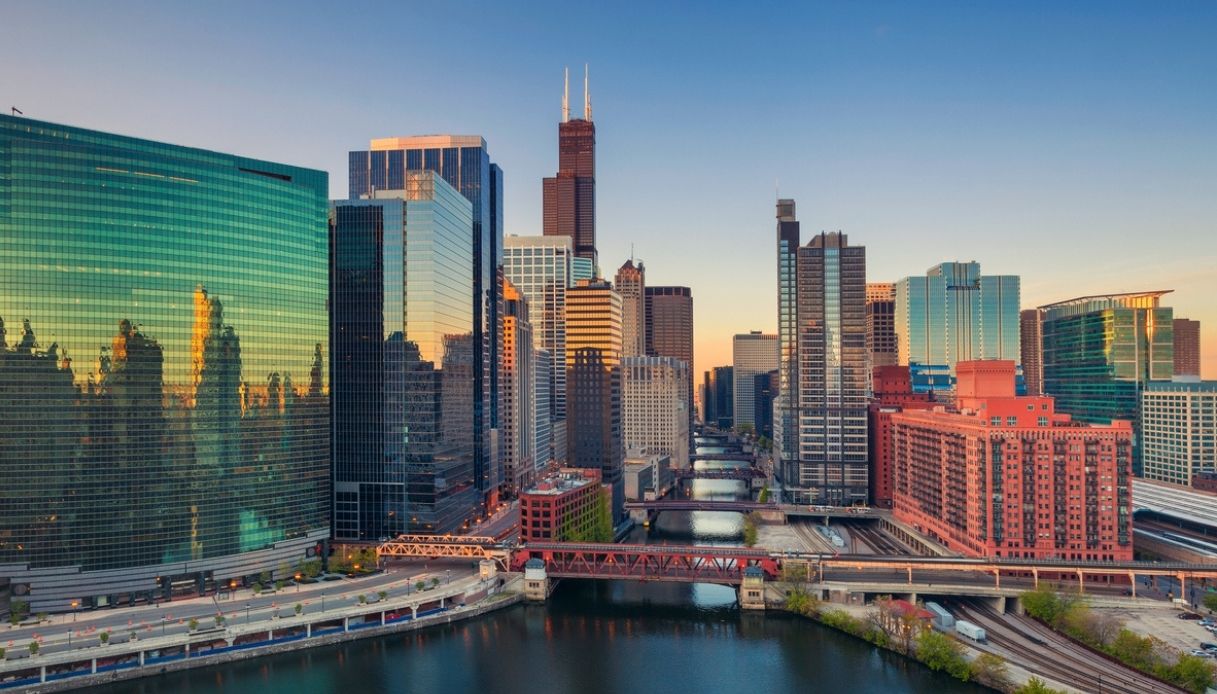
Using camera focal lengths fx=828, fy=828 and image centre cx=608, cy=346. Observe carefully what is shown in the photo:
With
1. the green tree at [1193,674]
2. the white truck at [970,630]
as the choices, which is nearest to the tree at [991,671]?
the white truck at [970,630]

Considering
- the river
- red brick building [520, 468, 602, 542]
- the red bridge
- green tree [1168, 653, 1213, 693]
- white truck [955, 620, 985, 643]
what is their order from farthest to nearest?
red brick building [520, 468, 602, 542] → the red bridge → white truck [955, 620, 985, 643] → the river → green tree [1168, 653, 1213, 693]

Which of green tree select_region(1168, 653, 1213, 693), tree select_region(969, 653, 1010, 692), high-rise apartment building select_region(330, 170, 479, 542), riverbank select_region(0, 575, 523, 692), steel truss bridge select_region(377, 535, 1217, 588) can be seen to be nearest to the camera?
green tree select_region(1168, 653, 1213, 693)

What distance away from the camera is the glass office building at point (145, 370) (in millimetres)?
118750

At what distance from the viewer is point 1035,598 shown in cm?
12138

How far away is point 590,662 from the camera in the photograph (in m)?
110

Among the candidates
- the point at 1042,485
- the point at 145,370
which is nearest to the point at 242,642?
the point at 145,370

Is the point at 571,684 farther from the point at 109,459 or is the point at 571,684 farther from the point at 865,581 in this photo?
the point at 109,459

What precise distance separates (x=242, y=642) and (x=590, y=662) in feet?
Answer: 155

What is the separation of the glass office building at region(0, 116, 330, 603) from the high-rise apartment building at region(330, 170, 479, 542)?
14.3 metres

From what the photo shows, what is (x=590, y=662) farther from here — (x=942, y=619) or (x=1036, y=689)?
(x=1036, y=689)

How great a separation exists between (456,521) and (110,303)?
77.0 metres

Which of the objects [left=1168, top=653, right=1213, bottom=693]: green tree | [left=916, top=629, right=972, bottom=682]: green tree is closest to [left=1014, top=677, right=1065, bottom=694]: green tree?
[left=916, top=629, right=972, bottom=682]: green tree

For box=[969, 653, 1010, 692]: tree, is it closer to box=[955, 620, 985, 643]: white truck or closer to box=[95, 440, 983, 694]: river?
box=[95, 440, 983, 694]: river

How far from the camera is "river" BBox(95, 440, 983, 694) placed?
331 ft
